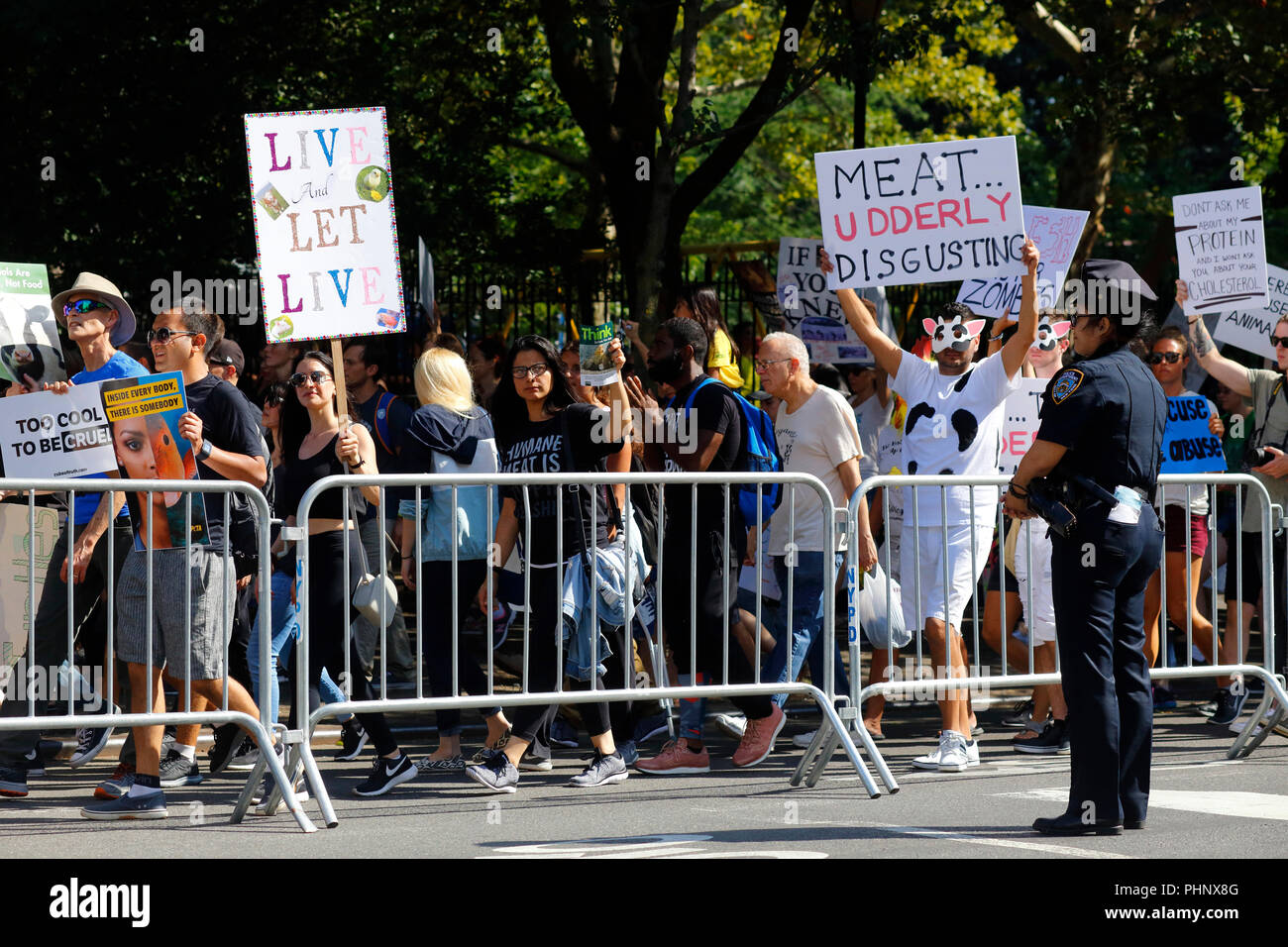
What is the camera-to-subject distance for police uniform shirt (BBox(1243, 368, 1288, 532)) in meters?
9.34

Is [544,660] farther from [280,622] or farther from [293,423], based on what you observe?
[293,423]

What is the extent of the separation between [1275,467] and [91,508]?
20.1 ft

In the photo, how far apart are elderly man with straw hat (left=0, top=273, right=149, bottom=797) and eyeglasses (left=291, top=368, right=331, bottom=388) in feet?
2.20

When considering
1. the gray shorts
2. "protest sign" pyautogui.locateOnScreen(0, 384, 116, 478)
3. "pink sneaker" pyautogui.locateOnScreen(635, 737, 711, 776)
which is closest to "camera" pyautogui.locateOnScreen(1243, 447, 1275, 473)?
"pink sneaker" pyautogui.locateOnScreen(635, 737, 711, 776)

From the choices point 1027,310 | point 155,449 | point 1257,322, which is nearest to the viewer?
point 155,449

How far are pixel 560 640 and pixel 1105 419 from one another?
8.12ft

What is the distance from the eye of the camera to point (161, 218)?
1695cm

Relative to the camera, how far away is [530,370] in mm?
7836

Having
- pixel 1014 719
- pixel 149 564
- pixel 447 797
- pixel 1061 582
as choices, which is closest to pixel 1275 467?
pixel 1014 719

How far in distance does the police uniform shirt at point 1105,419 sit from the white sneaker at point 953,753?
2.00 m

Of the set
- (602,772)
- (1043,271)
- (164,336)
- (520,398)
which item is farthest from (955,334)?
(164,336)

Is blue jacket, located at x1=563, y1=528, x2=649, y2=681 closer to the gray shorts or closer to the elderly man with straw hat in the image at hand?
the gray shorts

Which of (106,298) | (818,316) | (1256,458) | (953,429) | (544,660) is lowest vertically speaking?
(544,660)

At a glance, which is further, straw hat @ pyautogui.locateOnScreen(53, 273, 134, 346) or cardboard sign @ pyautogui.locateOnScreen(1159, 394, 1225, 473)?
cardboard sign @ pyautogui.locateOnScreen(1159, 394, 1225, 473)
